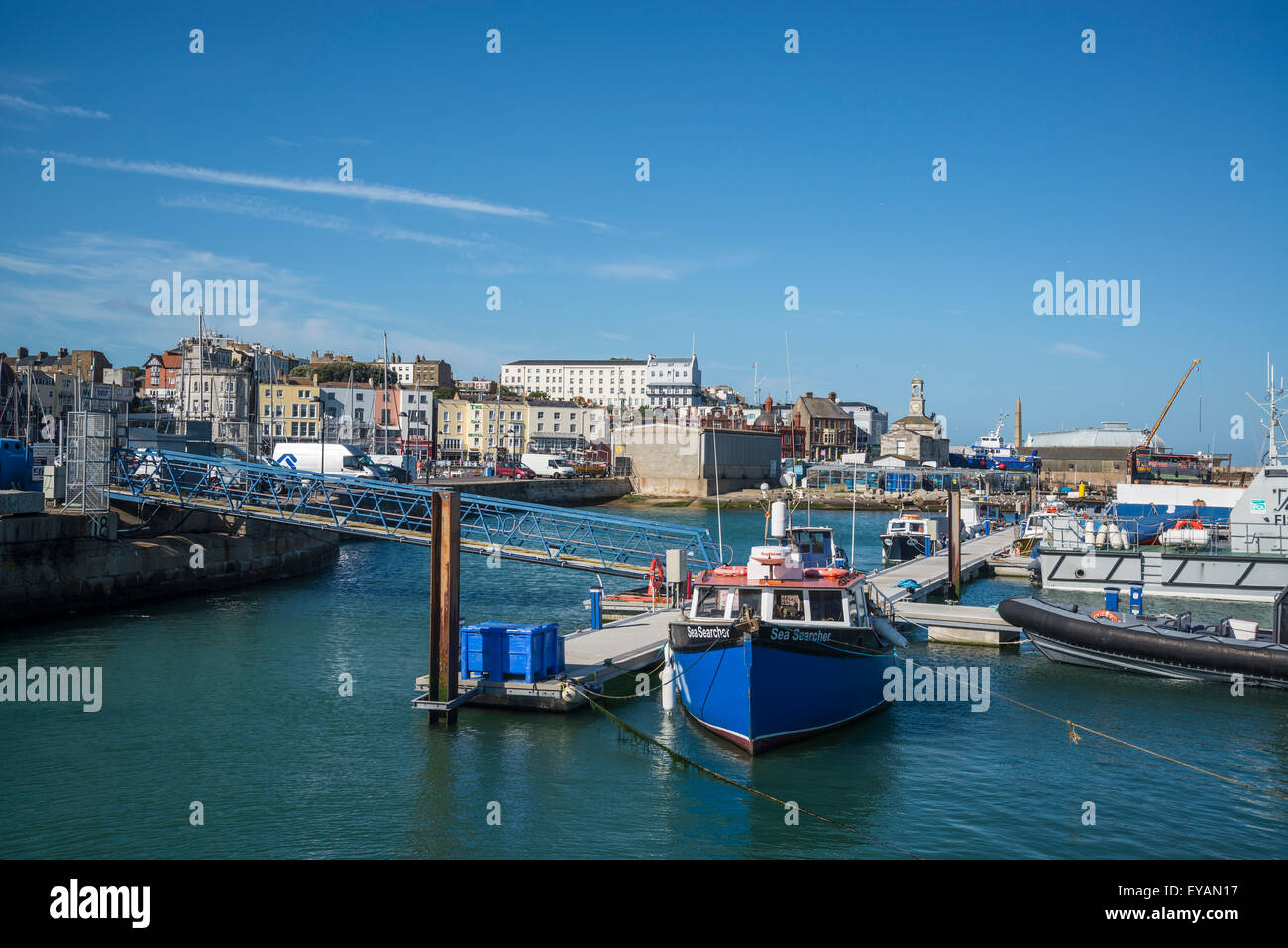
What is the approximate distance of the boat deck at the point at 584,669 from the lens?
2253cm

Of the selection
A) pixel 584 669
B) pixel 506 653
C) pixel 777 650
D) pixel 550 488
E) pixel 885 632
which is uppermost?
pixel 550 488

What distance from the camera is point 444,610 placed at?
21531 mm

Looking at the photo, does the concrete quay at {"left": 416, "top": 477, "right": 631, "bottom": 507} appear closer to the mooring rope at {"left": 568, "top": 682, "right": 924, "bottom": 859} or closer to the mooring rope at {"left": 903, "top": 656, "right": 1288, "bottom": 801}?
the mooring rope at {"left": 903, "top": 656, "right": 1288, "bottom": 801}

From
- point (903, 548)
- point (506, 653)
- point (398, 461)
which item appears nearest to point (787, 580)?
point (506, 653)

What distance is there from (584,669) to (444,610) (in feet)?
13.8

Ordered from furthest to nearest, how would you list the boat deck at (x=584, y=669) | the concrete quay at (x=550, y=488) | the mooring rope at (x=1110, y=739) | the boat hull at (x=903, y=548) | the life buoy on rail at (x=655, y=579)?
the concrete quay at (x=550, y=488) < the boat hull at (x=903, y=548) < the life buoy on rail at (x=655, y=579) < the boat deck at (x=584, y=669) < the mooring rope at (x=1110, y=739)

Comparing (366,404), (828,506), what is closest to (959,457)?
(828,506)

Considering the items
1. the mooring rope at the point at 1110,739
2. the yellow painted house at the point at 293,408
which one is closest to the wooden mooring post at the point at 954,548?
the mooring rope at the point at 1110,739

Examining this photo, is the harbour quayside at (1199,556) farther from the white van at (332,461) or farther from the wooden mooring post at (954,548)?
the white van at (332,461)

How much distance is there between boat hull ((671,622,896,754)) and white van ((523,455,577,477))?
94709mm

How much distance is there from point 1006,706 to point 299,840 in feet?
57.3

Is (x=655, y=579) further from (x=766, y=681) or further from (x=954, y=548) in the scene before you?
(x=954, y=548)

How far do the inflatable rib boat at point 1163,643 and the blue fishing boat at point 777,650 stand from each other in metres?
8.43
